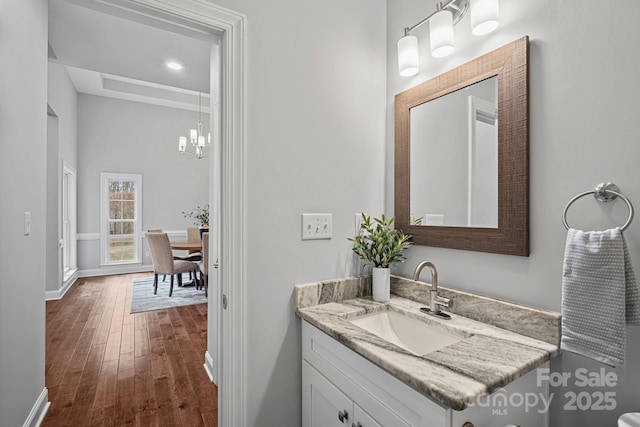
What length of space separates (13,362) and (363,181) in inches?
73.4

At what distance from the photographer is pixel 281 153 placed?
4.57 ft

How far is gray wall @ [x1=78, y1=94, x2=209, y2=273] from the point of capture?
577 centimetres

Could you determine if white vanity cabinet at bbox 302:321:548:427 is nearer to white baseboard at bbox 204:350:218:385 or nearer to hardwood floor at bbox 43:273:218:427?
hardwood floor at bbox 43:273:218:427

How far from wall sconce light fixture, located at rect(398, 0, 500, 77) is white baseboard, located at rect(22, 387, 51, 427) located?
2.63m

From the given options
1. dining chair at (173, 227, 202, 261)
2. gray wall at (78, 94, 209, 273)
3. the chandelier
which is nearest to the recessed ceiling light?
the chandelier

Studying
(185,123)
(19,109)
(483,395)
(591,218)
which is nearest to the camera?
(483,395)

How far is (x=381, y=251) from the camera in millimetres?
1496

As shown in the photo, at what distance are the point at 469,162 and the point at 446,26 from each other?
0.54 meters

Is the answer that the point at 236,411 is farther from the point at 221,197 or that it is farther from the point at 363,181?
the point at 363,181

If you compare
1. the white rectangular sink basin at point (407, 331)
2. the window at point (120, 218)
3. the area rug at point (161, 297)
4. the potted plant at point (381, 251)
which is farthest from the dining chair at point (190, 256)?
the white rectangular sink basin at point (407, 331)

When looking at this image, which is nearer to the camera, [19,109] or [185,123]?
[19,109]

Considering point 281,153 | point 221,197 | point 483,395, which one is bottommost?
point 483,395

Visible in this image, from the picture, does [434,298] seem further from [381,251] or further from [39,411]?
[39,411]

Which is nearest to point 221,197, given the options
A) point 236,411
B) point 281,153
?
point 281,153
